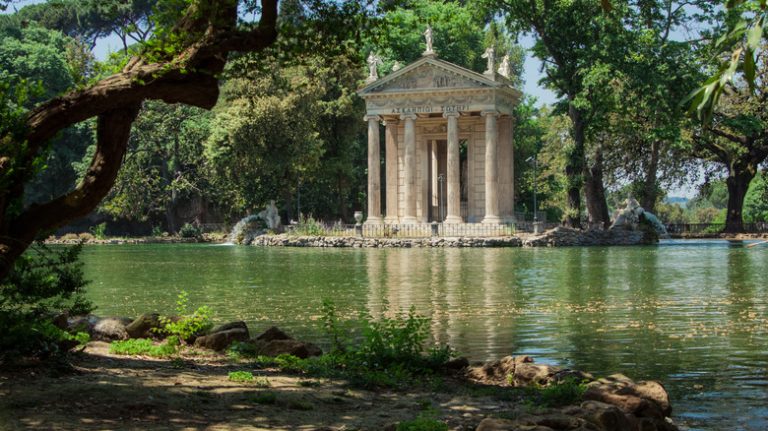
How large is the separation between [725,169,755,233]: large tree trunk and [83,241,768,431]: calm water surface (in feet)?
95.5

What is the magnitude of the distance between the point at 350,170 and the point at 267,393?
58702 mm

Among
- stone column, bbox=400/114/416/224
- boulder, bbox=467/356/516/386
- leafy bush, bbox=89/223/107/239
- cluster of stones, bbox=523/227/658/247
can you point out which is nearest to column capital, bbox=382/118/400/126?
stone column, bbox=400/114/416/224

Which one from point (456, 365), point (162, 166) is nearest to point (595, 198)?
point (162, 166)

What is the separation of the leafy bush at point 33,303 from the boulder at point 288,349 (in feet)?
8.37

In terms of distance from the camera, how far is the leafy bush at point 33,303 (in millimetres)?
9141

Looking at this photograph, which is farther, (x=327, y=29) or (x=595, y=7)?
(x=595, y=7)

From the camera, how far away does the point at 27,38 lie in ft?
251

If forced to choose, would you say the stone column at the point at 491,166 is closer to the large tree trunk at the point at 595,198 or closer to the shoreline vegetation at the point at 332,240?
the large tree trunk at the point at 595,198

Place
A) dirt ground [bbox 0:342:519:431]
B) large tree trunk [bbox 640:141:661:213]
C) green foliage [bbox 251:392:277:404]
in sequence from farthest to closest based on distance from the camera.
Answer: large tree trunk [bbox 640:141:661:213] < green foliage [bbox 251:392:277:404] < dirt ground [bbox 0:342:519:431]

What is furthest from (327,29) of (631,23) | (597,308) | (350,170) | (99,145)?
(350,170)

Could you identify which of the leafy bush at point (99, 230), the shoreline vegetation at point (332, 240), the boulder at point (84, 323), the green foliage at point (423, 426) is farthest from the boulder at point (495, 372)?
the leafy bush at point (99, 230)

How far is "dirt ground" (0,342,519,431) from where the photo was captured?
758 centimetres

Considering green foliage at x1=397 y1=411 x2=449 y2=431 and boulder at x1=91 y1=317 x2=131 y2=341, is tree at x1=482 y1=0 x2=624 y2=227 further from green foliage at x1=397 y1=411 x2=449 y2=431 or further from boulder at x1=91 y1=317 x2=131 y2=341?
green foliage at x1=397 y1=411 x2=449 y2=431

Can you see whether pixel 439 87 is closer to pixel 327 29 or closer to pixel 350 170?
pixel 350 170
